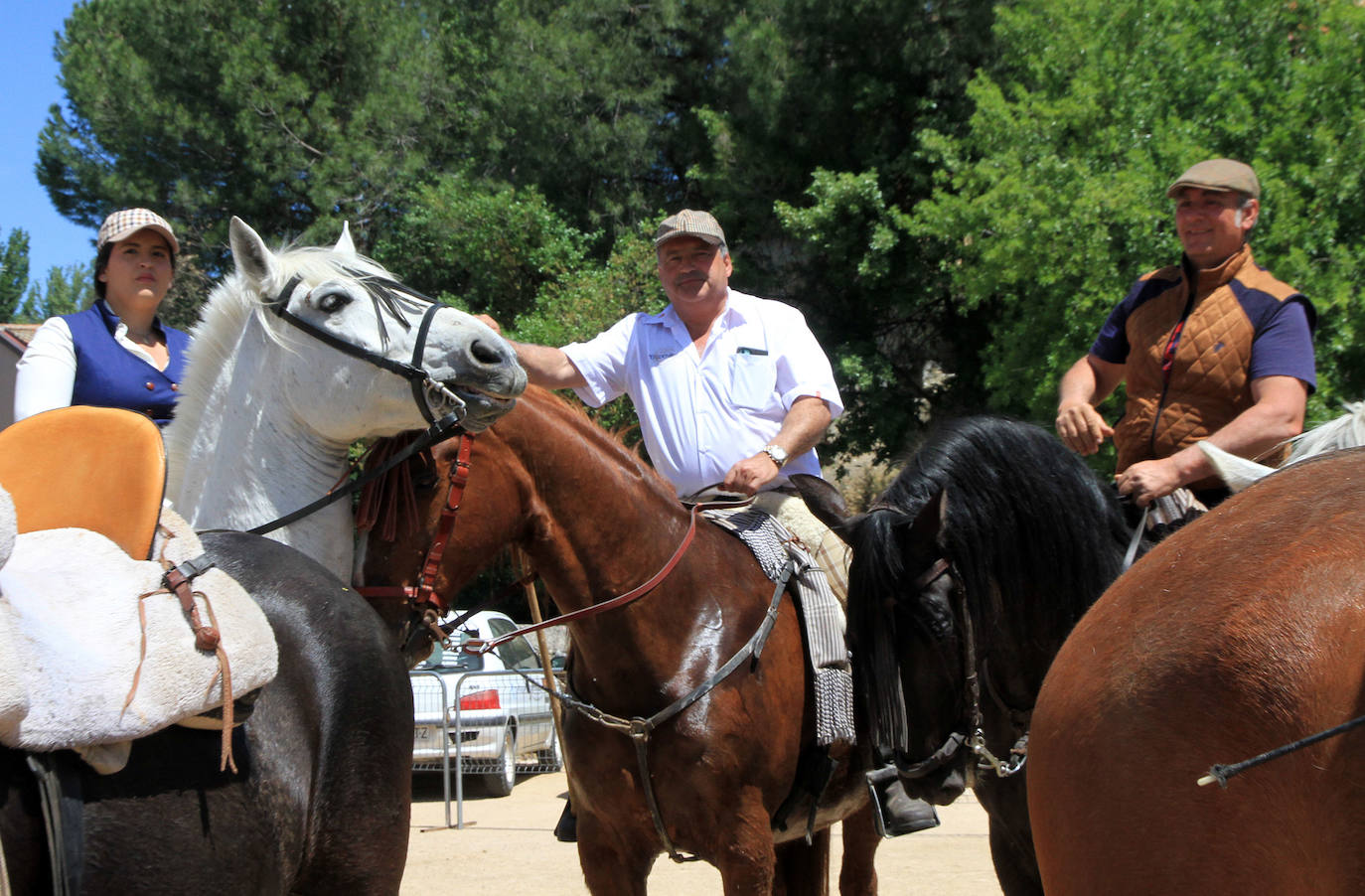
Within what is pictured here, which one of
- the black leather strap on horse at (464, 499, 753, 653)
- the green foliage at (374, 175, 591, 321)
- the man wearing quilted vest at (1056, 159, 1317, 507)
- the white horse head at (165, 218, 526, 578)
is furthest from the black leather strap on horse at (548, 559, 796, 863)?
the green foliage at (374, 175, 591, 321)

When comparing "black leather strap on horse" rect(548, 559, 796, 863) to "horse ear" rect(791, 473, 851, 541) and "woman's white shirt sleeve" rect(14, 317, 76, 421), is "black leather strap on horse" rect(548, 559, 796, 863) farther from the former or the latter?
"woman's white shirt sleeve" rect(14, 317, 76, 421)

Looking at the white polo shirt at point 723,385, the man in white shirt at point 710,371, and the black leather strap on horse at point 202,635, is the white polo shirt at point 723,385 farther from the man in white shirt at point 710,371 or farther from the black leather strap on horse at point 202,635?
the black leather strap on horse at point 202,635

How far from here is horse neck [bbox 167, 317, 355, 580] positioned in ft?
9.25

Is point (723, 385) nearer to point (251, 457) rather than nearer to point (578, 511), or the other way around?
point (578, 511)

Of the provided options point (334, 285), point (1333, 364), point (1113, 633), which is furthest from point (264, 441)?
point (1333, 364)

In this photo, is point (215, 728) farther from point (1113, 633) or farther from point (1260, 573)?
point (1260, 573)

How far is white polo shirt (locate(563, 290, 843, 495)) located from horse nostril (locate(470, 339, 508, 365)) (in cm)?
123

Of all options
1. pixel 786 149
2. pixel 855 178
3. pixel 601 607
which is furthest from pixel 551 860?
pixel 786 149

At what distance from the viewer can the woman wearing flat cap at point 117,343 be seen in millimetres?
3162

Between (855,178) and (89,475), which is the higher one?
(855,178)

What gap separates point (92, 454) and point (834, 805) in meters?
2.53

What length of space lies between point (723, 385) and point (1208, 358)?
153 centimetres

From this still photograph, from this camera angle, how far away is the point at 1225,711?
171 cm

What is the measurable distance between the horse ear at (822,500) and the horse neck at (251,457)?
156 centimetres
